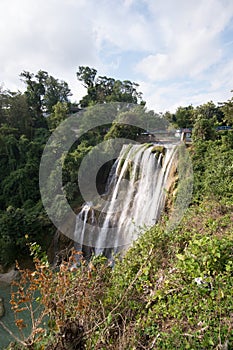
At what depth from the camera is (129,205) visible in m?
8.03

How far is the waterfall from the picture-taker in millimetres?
7316

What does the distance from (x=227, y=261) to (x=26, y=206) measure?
31.9 ft

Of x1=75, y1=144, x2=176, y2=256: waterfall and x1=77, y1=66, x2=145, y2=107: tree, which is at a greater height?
x1=77, y1=66, x2=145, y2=107: tree

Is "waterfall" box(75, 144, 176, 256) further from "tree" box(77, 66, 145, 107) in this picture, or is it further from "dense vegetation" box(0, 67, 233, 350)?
"tree" box(77, 66, 145, 107)

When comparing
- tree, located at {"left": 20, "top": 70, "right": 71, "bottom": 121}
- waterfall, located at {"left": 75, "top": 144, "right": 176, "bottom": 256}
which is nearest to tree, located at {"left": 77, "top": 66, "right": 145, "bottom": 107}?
tree, located at {"left": 20, "top": 70, "right": 71, "bottom": 121}

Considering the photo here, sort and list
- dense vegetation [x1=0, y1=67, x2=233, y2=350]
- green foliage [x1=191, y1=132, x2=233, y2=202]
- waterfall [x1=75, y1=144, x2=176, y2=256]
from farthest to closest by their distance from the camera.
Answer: waterfall [x1=75, y1=144, x2=176, y2=256] → green foliage [x1=191, y1=132, x2=233, y2=202] → dense vegetation [x1=0, y1=67, x2=233, y2=350]

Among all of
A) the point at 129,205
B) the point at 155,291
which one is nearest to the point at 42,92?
the point at 129,205

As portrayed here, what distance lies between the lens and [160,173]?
773 cm

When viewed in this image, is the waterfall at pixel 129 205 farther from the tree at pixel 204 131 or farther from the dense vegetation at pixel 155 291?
the dense vegetation at pixel 155 291

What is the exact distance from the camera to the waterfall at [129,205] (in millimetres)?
7316

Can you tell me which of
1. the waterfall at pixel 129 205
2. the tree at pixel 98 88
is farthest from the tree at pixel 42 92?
the waterfall at pixel 129 205

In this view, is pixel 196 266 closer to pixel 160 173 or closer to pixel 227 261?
pixel 227 261

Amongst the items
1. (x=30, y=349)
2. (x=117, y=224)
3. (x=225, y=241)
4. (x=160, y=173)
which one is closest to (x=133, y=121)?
(x=160, y=173)

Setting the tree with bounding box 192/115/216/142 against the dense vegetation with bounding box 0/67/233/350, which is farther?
the tree with bounding box 192/115/216/142
